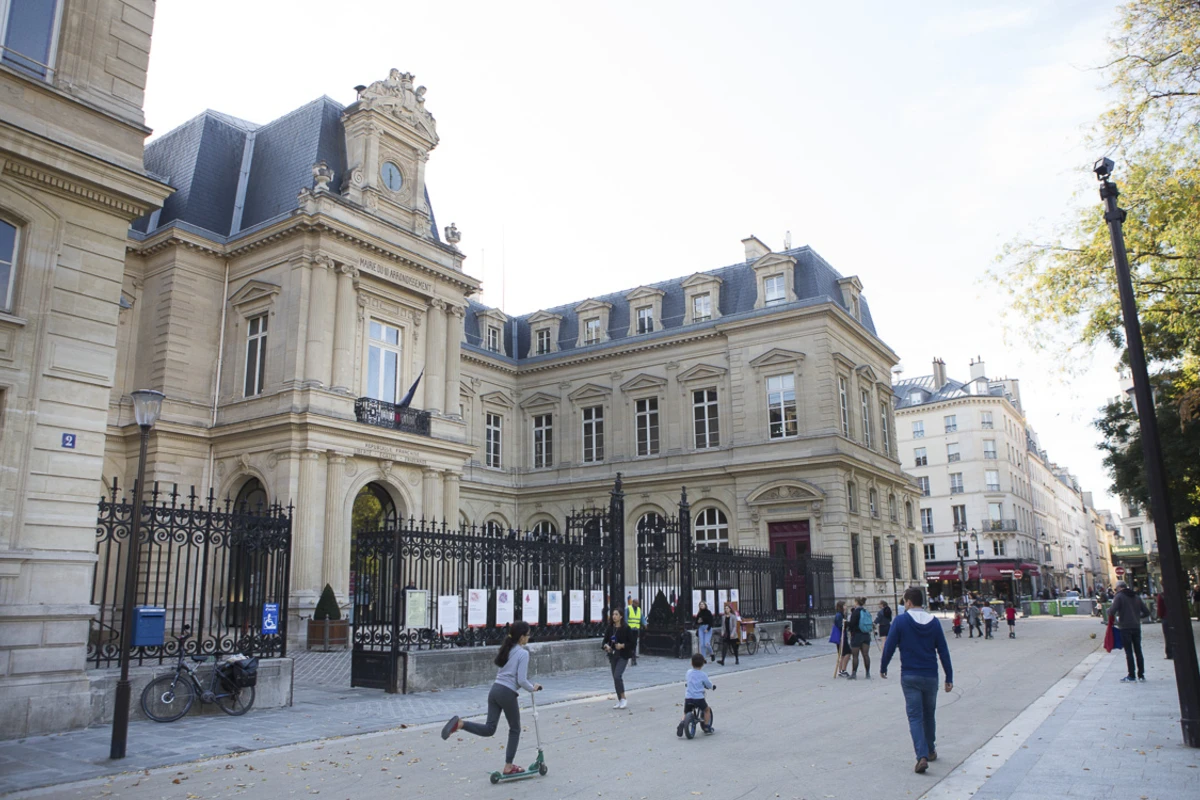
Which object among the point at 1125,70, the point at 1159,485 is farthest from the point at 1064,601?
the point at 1159,485

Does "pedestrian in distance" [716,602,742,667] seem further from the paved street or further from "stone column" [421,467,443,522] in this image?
"stone column" [421,467,443,522]

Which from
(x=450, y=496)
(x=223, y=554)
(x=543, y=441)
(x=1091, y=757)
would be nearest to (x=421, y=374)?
(x=450, y=496)

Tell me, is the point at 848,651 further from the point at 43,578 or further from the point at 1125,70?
the point at 43,578

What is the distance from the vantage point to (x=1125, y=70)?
15.1m

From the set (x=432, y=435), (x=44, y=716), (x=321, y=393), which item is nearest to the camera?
(x=44, y=716)

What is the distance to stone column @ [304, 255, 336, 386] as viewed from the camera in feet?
86.4

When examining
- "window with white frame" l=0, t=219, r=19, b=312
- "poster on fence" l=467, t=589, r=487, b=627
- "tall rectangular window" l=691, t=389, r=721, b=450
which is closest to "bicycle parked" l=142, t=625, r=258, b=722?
"poster on fence" l=467, t=589, r=487, b=627

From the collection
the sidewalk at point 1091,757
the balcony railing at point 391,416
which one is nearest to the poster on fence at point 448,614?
the sidewalk at point 1091,757

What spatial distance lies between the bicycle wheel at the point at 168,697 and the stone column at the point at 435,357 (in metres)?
17.9

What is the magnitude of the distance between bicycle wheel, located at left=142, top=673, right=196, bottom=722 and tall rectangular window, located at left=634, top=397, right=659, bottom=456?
28.8 m

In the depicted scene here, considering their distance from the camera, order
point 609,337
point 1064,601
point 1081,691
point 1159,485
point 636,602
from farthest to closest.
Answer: point 1064,601 < point 609,337 < point 636,602 < point 1081,691 < point 1159,485

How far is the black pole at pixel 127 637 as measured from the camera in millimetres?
9633

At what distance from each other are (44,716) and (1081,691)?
50.4 feet

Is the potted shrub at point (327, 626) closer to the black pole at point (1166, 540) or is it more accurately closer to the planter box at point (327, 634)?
the planter box at point (327, 634)
